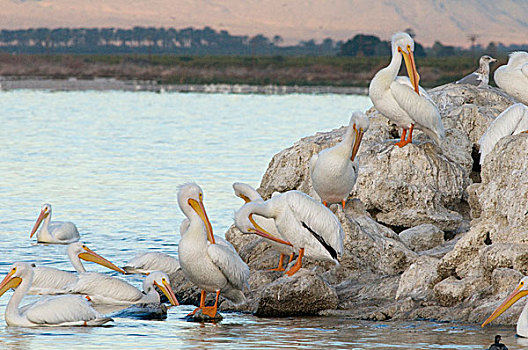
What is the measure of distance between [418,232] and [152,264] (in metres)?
Result: 2.65

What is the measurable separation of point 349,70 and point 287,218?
58254 mm

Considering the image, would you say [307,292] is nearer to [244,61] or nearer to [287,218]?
[287,218]

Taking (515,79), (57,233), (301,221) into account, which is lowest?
(57,233)

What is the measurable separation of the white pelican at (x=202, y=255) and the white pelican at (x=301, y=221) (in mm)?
451

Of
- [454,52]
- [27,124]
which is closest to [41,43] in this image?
[454,52]

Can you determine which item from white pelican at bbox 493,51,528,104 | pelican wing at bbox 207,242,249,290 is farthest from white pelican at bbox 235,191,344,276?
white pelican at bbox 493,51,528,104

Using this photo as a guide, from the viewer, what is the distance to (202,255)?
7.21 m

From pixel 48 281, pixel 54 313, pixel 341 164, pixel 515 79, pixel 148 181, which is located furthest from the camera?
pixel 148 181

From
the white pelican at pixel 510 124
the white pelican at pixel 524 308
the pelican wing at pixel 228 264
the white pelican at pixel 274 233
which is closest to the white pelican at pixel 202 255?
the pelican wing at pixel 228 264

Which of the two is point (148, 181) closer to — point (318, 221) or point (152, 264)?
point (152, 264)

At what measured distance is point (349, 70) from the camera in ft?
214

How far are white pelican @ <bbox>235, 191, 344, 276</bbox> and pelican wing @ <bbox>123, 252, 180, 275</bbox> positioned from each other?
151 centimetres

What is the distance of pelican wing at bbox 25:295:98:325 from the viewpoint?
6.94 metres

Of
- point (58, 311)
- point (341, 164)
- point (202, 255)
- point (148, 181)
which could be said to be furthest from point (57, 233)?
point (148, 181)
